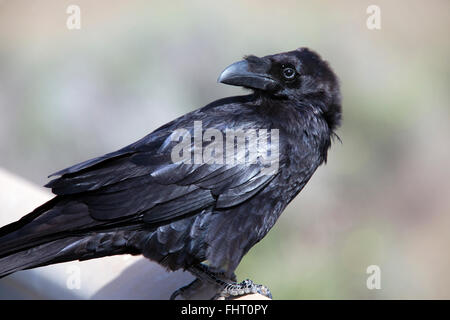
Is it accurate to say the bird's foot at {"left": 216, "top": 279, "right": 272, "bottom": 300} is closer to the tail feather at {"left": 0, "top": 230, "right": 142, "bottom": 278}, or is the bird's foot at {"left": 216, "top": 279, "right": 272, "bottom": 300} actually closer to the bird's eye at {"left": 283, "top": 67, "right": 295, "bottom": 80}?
the tail feather at {"left": 0, "top": 230, "right": 142, "bottom": 278}

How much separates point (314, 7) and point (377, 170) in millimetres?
2601

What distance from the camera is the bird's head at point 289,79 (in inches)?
205

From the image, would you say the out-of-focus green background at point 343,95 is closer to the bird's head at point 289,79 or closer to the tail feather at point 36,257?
the bird's head at point 289,79

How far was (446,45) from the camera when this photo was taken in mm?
9664

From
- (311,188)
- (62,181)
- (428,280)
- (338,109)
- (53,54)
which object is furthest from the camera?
(53,54)

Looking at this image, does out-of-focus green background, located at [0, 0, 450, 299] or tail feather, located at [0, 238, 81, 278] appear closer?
tail feather, located at [0, 238, 81, 278]

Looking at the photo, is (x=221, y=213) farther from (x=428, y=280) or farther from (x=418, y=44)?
(x=418, y=44)

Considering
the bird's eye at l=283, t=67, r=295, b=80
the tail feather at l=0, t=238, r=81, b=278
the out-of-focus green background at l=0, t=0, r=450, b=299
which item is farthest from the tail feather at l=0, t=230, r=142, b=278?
the out-of-focus green background at l=0, t=0, r=450, b=299

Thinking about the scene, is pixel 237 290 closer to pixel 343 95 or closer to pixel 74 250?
pixel 74 250

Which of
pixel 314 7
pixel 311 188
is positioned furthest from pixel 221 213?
pixel 314 7

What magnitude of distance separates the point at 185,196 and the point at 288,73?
128cm

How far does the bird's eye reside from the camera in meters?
5.28

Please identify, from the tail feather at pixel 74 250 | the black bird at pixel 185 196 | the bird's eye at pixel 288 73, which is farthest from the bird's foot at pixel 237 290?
the bird's eye at pixel 288 73

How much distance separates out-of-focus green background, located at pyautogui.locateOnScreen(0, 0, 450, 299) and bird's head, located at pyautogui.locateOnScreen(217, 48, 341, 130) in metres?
2.68
